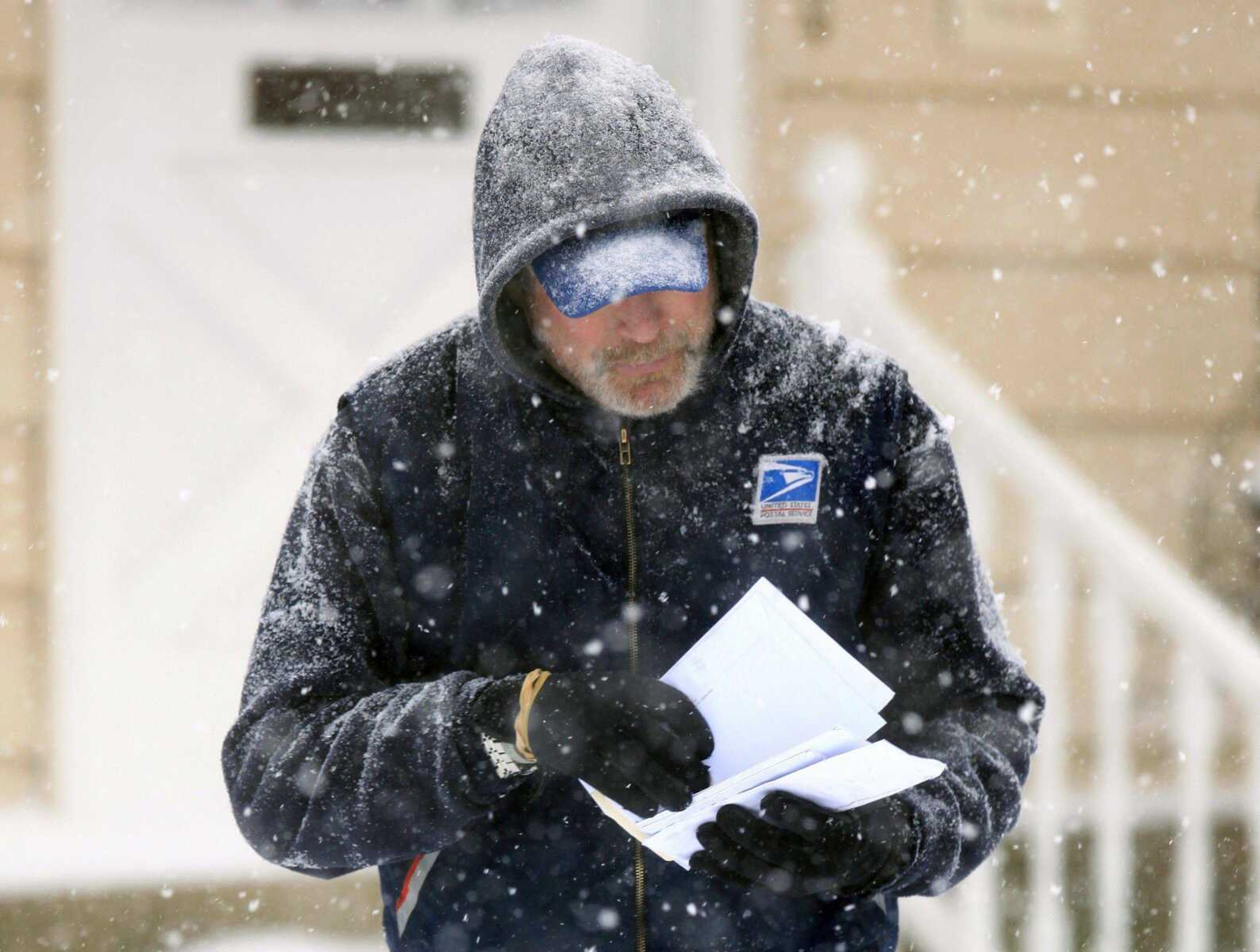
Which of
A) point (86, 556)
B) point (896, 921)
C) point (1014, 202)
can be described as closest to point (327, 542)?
point (896, 921)

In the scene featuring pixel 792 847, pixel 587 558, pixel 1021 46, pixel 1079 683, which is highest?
pixel 1021 46

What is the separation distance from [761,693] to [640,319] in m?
0.46

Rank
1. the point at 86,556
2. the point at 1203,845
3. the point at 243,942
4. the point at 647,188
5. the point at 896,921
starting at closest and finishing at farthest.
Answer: the point at 647,188 → the point at 896,921 → the point at 1203,845 → the point at 243,942 → the point at 86,556

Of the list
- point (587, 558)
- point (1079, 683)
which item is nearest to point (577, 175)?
point (587, 558)

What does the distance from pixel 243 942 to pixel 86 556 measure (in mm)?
1072

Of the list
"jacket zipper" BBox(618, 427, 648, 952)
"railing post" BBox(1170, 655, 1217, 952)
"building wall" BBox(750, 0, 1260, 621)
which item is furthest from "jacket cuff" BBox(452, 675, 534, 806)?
"building wall" BBox(750, 0, 1260, 621)

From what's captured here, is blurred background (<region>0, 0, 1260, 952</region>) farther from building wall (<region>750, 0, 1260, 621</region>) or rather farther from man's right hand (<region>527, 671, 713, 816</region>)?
man's right hand (<region>527, 671, 713, 816</region>)

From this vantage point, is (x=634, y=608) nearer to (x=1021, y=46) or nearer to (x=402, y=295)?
(x=402, y=295)

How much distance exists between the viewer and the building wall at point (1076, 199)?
139 inches

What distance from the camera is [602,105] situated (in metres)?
1.51

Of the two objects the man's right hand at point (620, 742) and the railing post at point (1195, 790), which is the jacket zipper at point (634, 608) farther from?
the railing post at point (1195, 790)

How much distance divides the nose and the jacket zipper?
0.39 feet

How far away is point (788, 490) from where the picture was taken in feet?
5.25

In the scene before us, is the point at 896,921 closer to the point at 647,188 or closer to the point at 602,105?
the point at 647,188
